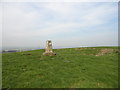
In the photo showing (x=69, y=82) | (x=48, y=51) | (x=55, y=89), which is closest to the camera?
(x=55, y=89)

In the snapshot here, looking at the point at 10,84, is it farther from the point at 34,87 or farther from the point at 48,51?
the point at 48,51

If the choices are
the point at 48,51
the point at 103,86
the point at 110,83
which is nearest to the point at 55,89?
the point at 103,86

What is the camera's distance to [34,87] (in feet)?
18.7

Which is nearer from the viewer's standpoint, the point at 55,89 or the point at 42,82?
the point at 55,89

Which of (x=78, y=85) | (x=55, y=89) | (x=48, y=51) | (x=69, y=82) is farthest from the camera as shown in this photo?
(x=48, y=51)

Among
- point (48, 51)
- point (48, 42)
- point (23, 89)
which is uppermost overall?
point (48, 42)

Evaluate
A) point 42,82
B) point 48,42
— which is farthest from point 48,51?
point 42,82

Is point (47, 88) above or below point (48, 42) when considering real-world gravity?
below

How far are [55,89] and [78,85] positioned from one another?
5.58 ft

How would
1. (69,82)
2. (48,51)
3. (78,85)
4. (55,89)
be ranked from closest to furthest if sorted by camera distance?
(55,89)
(78,85)
(69,82)
(48,51)

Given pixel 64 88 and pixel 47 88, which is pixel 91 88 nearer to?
pixel 64 88

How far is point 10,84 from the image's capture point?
6.07 meters

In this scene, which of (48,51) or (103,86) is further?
(48,51)

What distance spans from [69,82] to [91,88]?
5.32 ft
